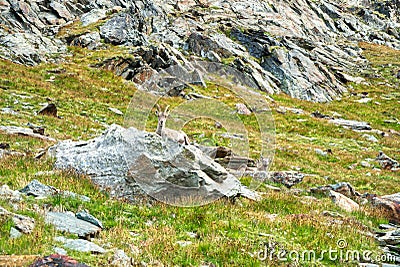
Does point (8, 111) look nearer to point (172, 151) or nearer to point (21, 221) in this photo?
point (172, 151)

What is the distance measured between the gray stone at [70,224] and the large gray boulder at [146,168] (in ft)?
9.16

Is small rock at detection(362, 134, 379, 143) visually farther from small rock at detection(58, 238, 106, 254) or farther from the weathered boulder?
the weathered boulder

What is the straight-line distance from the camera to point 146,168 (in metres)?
10.6

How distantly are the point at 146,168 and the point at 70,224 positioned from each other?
12.0ft

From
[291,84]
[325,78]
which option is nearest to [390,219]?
[291,84]

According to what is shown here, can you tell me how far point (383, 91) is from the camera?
68.9 meters

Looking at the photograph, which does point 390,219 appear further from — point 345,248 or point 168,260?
point 168,260

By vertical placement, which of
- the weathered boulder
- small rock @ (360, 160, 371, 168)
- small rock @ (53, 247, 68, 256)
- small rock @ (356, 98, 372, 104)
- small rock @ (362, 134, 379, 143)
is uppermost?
small rock @ (53, 247, 68, 256)

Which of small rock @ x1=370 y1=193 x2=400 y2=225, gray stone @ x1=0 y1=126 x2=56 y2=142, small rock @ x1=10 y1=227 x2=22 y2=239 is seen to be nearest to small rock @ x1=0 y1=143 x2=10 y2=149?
gray stone @ x1=0 y1=126 x2=56 y2=142

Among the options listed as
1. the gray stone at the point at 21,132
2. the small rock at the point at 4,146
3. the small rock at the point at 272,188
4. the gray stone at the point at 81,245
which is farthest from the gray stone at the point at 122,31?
the gray stone at the point at 81,245

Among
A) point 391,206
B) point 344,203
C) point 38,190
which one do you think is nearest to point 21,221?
point 38,190

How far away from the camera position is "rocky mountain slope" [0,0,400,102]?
4772cm

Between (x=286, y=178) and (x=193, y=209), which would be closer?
(x=193, y=209)

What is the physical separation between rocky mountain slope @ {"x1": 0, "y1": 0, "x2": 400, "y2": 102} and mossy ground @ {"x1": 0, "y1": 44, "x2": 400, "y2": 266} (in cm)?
1367
